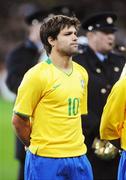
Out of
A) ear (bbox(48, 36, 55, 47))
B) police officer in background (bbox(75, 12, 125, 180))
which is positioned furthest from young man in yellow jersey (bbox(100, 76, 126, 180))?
police officer in background (bbox(75, 12, 125, 180))

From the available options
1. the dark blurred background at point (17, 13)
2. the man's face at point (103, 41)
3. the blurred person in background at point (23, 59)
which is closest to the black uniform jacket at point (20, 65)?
the blurred person in background at point (23, 59)

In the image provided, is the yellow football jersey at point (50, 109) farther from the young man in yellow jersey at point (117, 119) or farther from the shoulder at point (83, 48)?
the shoulder at point (83, 48)

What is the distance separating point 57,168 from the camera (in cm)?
650

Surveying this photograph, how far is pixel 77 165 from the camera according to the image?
653cm

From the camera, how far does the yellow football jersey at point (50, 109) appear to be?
6434 mm

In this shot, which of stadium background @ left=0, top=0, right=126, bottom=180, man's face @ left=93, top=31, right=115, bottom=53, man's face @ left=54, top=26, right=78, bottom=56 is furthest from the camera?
stadium background @ left=0, top=0, right=126, bottom=180

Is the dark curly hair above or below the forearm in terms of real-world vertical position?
above

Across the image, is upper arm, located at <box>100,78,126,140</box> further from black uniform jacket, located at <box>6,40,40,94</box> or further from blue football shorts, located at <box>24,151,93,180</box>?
black uniform jacket, located at <box>6,40,40,94</box>

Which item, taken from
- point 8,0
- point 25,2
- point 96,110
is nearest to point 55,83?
point 96,110

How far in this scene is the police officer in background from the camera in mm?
7828

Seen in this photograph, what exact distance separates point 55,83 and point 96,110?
1486mm

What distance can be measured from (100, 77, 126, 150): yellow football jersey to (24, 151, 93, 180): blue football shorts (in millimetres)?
302

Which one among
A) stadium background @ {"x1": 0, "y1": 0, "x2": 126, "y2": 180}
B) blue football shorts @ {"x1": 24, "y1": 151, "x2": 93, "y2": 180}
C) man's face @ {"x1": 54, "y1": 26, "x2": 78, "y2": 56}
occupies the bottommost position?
blue football shorts @ {"x1": 24, "y1": 151, "x2": 93, "y2": 180}

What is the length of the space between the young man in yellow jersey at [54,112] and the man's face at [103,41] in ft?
4.33
